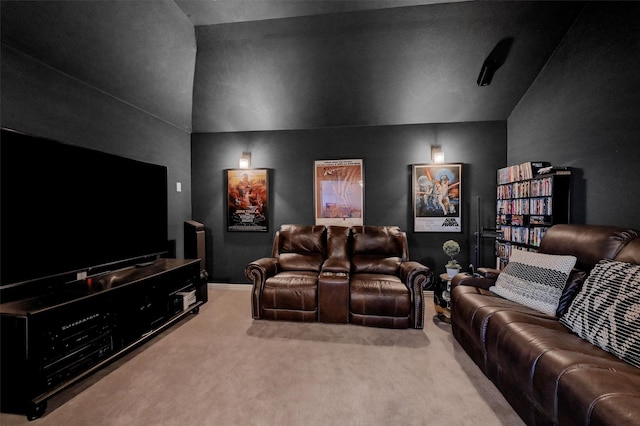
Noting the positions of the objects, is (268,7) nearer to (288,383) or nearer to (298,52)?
(298,52)

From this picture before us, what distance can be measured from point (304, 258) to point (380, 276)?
966 millimetres

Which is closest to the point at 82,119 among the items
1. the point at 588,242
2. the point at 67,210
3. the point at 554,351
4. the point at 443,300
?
the point at 67,210

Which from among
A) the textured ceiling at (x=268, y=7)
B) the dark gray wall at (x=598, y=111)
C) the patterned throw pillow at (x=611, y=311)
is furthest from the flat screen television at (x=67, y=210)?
the dark gray wall at (x=598, y=111)

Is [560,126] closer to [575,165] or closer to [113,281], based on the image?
[575,165]

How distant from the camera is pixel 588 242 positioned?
6.54 feet

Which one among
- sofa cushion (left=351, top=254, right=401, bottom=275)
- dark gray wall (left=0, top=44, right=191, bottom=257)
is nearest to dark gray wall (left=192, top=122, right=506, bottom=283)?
dark gray wall (left=0, top=44, right=191, bottom=257)

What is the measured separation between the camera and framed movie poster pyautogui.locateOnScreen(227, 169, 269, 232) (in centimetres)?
414

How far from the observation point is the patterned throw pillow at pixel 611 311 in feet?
4.38

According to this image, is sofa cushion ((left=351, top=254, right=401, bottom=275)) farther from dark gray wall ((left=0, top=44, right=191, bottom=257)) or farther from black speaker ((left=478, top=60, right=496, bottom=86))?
dark gray wall ((left=0, top=44, right=191, bottom=257))

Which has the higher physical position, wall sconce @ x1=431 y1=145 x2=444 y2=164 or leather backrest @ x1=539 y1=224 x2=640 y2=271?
wall sconce @ x1=431 y1=145 x2=444 y2=164

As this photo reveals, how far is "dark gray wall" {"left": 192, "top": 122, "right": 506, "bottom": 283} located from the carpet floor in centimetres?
162

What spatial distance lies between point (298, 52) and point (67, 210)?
2.66m

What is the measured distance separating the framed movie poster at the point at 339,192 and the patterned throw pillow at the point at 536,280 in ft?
6.83

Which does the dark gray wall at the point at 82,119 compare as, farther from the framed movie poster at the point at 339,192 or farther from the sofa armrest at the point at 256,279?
the framed movie poster at the point at 339,192
